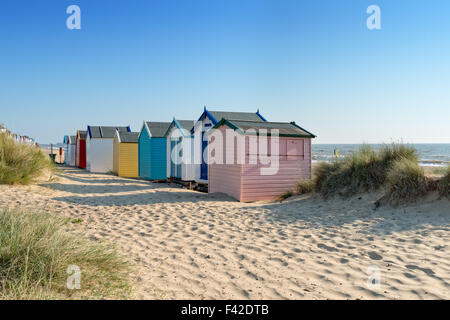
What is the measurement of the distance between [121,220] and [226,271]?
3.67 metres

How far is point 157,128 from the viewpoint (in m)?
18.4

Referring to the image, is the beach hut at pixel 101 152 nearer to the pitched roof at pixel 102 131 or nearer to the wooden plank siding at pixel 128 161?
the pitched roof at pixel 102 131

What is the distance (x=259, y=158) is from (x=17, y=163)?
815cm

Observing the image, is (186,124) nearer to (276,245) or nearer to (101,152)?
(101,152)

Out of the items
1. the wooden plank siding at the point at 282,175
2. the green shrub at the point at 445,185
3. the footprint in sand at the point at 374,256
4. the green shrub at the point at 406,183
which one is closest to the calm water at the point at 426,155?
the green shrub at the point at 445,185

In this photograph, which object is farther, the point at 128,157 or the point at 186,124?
the point at 128,157

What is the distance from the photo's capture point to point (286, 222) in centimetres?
693

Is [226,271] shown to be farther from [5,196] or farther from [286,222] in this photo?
[5,196]

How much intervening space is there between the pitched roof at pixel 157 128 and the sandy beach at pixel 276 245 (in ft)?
29.6

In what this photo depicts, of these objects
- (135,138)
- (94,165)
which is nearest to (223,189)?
(135,138)

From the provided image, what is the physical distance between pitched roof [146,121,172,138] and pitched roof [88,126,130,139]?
240 inches

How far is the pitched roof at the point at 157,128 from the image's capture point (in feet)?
58.7

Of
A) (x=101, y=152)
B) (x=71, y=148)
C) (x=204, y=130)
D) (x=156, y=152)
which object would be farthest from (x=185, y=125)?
(x=71, y=148)

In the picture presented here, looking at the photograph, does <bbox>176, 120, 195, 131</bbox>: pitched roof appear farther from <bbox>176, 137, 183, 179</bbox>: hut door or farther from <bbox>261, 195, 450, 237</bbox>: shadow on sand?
<bbox>261, 195, 450, 237</bbox>: shadow on sand
